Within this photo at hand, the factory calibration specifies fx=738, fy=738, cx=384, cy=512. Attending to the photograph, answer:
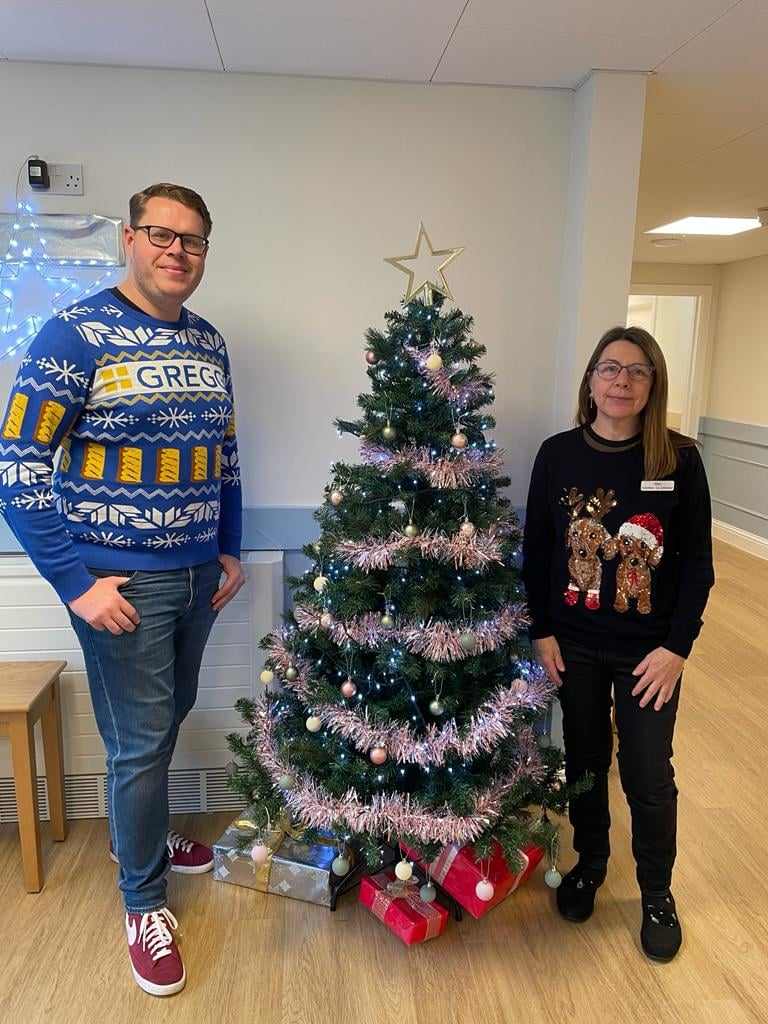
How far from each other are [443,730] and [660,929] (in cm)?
73

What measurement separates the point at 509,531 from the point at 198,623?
0.80 metres

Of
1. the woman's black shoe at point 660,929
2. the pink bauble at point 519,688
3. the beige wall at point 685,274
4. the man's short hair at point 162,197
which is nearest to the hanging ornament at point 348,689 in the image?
the pink bauble at point 519,688

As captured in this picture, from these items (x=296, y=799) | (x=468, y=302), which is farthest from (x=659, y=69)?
(x=296, y=799)

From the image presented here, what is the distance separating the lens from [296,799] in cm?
175

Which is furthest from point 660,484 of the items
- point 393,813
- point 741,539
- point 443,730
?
point 741,539

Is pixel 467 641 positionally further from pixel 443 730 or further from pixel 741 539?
pixel 741 539

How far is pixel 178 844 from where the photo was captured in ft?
6.85

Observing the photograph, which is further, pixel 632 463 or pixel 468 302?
pixel 468 302

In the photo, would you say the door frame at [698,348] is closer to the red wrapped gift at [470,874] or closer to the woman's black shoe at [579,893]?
the woman's black shoe at [579,893]

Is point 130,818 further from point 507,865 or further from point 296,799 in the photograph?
point 507,865

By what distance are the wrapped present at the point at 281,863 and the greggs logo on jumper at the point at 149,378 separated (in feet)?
3.61

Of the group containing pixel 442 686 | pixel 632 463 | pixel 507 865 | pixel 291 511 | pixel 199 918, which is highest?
pixel 632 463

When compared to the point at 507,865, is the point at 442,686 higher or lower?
higher

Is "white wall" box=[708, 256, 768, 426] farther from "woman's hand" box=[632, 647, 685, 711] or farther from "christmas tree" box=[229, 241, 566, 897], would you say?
"christmas tree" box=[229, 241, 566, 897]
